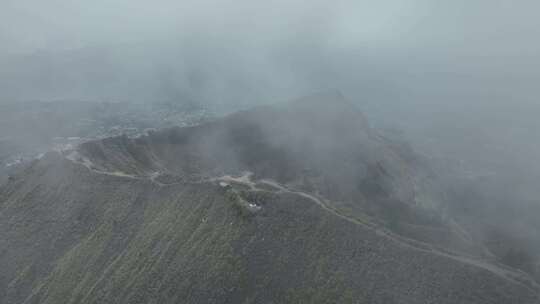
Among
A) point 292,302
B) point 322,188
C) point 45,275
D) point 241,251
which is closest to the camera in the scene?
point 292,302

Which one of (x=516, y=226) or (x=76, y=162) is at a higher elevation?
(x=76, y=162)

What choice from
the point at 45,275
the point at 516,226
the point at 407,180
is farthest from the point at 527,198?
the point at 45,275

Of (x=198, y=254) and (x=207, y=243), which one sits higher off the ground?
(x=207, y=243)

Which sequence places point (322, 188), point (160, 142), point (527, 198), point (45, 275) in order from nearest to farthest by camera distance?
point (45, 275), point (322, 188), point (160, 142), point (527, 198)

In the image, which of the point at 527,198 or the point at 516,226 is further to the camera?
the point at 527,198

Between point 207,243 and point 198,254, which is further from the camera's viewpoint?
point 207,243

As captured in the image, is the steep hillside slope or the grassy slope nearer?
the grassy slope

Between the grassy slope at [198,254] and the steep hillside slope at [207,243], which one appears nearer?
the grassy slope at [198,254]

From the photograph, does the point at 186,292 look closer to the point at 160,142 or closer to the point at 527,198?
the point at 160,142
